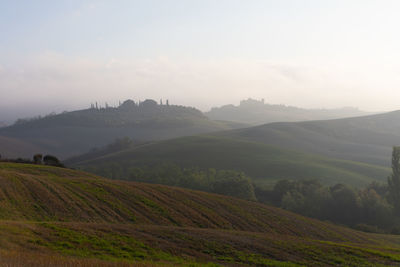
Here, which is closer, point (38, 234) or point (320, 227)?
point (38, 234)

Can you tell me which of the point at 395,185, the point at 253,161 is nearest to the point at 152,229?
the point at 395,185

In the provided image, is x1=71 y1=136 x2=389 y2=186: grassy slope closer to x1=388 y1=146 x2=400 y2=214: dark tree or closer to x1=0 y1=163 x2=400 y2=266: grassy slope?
x1=388 y1=146 x2=400 y2=214: dark tree

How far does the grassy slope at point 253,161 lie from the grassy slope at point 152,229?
6530cm

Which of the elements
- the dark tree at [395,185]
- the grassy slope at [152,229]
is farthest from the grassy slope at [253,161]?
the grassy slope at [152,229]

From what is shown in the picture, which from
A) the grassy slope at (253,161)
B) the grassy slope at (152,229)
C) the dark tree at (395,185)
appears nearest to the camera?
the grassy slope at (152,229)

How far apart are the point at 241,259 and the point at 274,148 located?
434 feet

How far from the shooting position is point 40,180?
3344 cm

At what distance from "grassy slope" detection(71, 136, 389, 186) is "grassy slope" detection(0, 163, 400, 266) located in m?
65.3

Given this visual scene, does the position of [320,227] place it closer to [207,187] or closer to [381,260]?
[381,260]

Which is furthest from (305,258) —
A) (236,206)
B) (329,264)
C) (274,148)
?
(274,148)

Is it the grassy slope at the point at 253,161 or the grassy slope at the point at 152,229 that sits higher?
the grassy slope at the point at 152,229

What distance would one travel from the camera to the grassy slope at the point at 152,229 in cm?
1722

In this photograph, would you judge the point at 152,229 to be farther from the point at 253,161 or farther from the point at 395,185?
the point at 253,161

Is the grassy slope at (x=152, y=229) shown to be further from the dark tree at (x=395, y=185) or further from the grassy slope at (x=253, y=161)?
the grassy slope at (x=253, y=161)
